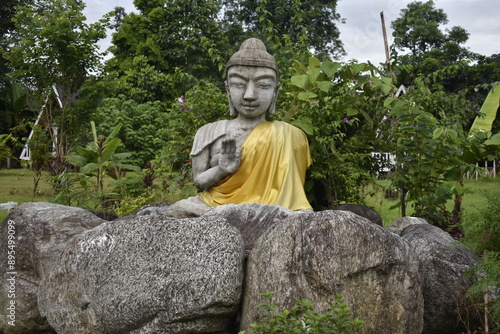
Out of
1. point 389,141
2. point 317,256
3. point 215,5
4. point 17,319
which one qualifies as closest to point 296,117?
point 389,141

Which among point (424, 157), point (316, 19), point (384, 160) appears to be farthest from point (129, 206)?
point (316, 19)

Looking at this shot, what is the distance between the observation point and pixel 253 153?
18.8 ft

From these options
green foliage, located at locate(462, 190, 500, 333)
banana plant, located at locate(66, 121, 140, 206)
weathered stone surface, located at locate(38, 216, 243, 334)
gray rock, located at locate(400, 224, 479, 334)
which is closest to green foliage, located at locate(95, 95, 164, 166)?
banana plant, located at locate(66, 121, 140, 206)

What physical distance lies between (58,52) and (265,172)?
12580 millimetres

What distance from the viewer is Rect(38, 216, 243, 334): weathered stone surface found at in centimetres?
399

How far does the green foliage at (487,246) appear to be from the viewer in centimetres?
407

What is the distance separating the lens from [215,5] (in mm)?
24188

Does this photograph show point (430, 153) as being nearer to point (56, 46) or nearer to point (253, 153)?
point (253, 153)

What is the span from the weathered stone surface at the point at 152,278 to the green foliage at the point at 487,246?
1780mm

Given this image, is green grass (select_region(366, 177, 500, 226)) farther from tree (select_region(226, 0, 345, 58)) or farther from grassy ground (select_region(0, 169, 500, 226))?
tree (select_region(226, 0, 345, 58))

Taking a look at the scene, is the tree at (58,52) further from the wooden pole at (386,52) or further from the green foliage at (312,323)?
the green foliage at (312,323)

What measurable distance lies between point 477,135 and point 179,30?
20120mm

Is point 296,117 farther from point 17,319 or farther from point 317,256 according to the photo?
point 17,319

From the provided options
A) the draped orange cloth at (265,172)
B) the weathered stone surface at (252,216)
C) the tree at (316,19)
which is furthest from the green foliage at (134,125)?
the weathered stone surface at (252,216)
